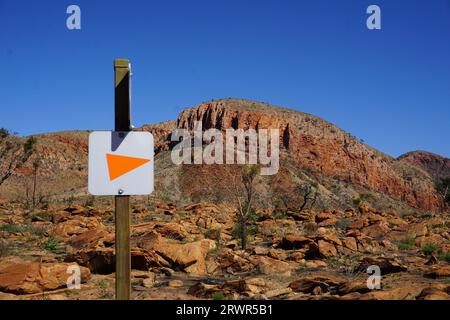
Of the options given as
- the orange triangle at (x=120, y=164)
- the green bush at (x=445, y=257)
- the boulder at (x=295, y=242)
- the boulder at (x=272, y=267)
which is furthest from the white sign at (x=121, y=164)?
the boulder at (x=295, y=242)

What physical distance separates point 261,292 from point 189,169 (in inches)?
2135

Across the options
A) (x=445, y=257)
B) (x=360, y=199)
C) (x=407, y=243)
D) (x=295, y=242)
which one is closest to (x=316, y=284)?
(x=445, y=257)

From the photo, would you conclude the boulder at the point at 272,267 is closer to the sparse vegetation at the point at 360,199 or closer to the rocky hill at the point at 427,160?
the sparse vegetation at the point at 360,199

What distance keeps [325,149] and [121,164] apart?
81773mm

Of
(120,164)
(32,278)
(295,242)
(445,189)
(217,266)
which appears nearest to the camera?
(120,164)

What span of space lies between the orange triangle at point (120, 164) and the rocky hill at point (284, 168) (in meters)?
52.7

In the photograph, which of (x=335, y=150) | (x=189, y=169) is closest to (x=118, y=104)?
(x=189, y=169)

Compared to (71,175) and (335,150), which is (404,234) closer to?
(335,150)

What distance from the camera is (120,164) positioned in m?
3.43

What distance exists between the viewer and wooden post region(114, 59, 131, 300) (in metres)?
3.44

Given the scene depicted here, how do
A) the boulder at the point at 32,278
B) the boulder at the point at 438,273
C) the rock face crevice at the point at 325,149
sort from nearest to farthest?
the boulder at the point at 32,278 < the boulder at the point at 438,273 < the rock face crevice at the point at 325,149

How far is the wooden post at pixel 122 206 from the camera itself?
3.44 metres

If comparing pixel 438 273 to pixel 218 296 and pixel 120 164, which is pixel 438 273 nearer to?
pixel 218 296
